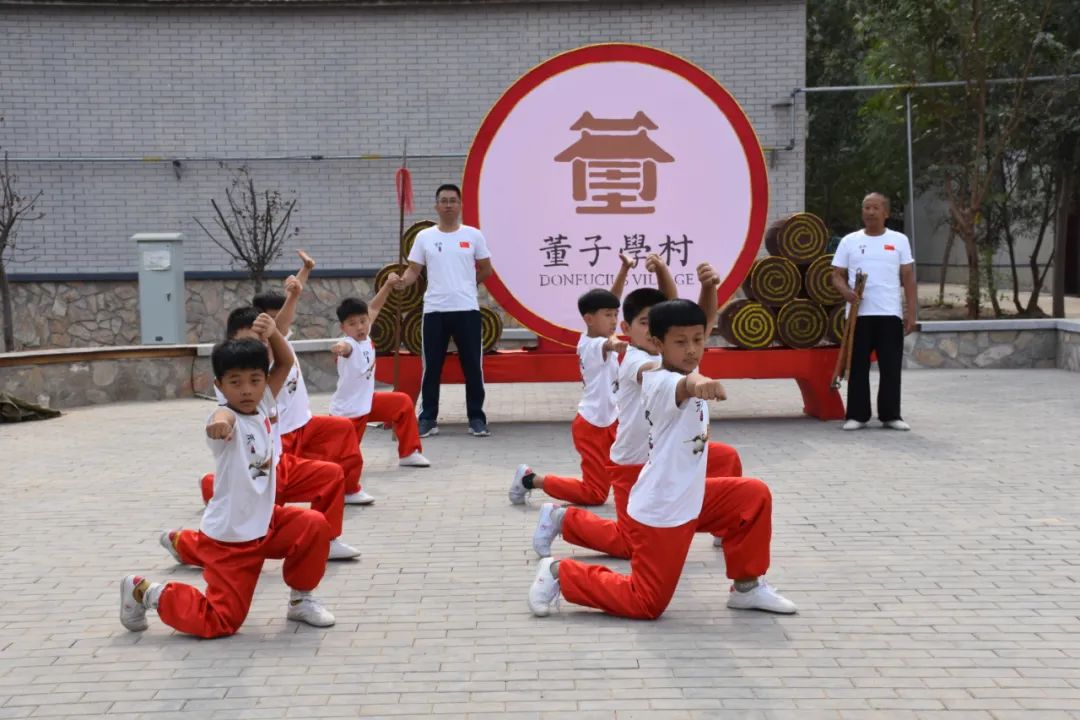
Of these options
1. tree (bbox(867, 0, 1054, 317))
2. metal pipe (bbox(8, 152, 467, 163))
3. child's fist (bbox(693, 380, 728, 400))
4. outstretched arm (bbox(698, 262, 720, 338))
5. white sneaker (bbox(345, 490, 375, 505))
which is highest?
tree (bbox(867, 0, 1054, 317))

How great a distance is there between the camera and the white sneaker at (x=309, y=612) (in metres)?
4.84

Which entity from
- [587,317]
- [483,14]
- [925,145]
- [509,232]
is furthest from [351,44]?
[587,317]

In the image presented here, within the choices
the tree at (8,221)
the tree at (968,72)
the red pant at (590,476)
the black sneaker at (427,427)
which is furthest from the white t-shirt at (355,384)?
the tree at (968,72)

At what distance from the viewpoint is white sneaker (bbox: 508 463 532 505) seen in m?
7.03

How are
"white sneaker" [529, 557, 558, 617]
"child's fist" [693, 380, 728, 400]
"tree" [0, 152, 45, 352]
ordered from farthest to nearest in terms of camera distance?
1. "tree" [0, 152, 45, 352]
2. "white sneaker" [529, 557, 558, 617]
3. "child's fist" [693, 380, 728, 400]

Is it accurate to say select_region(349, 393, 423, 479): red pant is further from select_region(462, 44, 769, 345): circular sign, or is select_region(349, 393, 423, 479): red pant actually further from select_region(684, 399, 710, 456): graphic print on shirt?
select_region(684, 399, 710, 456): graphic print on shirt

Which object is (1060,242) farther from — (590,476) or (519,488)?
(519,488)

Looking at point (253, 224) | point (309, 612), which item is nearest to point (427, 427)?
point (309, 612)

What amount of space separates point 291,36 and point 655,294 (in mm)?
10843

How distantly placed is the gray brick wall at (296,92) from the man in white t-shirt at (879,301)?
5.72 metres

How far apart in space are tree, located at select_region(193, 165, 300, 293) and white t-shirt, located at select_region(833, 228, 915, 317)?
758cm

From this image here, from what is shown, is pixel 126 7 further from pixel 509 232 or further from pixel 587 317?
pixel 587 317

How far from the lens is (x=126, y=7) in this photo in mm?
15055

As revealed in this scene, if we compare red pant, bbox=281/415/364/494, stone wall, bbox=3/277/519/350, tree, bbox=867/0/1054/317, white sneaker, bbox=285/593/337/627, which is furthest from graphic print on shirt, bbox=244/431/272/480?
tree, bbox=867/0/1054/317
